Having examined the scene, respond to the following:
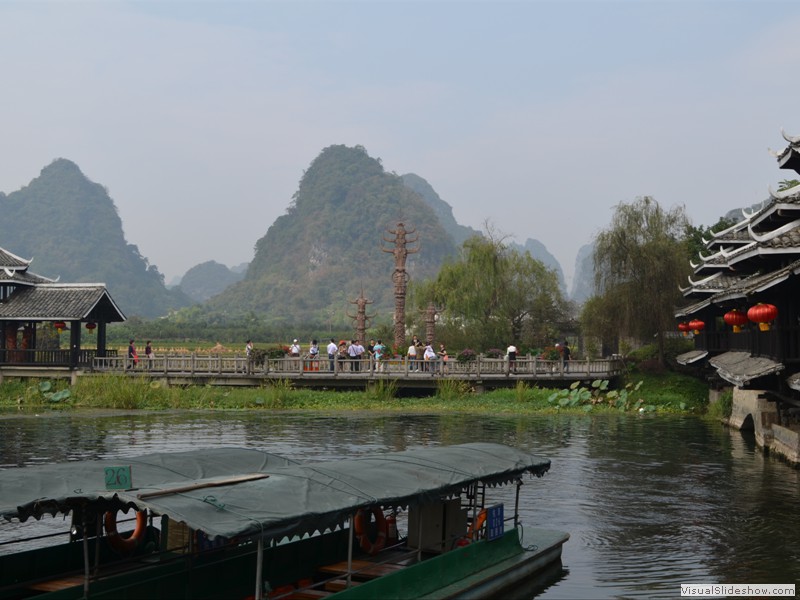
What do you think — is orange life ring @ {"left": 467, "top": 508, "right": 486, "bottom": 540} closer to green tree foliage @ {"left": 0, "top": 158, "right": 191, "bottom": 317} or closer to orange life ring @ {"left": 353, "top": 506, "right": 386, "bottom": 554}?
orange life ring @ {"left": 353, "top": 506, "right": 386, "bottom": 554}

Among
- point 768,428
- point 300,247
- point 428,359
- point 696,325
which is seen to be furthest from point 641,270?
point 300,247

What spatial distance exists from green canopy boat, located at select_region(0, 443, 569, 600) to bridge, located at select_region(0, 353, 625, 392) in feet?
76.8

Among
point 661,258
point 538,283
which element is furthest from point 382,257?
point 661,258

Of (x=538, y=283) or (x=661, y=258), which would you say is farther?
(x=538, y=283)

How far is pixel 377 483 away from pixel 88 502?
9.73 ft

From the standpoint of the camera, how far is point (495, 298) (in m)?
49.0

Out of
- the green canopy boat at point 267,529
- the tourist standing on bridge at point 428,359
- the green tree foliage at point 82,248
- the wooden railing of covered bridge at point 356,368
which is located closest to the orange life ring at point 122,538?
the green canopy boat at point 267,529

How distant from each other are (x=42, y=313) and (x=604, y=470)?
24.8m

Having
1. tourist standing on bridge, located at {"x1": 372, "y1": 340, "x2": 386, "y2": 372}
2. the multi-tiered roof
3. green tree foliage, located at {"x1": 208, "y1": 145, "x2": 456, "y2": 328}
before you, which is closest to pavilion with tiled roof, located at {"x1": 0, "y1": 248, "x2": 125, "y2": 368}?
tourist standing on bridge, located at {"x1": 372, "y1": 340, "x2": 386, "y2": 372}

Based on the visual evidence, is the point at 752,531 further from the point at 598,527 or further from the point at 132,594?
the point at 132,594

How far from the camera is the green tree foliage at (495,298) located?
48.3m

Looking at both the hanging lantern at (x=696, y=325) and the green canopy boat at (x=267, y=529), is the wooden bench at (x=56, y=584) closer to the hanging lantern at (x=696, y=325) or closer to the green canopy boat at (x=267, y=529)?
the green canopy boat at (x=267, y=529)

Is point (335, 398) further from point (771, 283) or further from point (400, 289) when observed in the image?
point (771, 283)

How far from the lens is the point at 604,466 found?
22.3 metres
